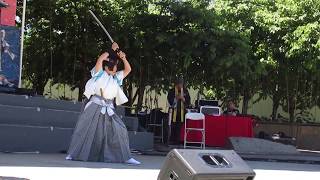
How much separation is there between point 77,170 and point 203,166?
453 cm

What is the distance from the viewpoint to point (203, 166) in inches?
177

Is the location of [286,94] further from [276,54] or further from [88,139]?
[88,139]

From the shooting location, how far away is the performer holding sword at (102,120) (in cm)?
997

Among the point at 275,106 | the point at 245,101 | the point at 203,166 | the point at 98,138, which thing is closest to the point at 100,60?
the point at 98,138

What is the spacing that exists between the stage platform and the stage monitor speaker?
3.31m

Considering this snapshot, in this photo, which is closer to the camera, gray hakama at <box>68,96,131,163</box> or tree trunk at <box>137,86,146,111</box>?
gray hakama at <box>68,96,131,163</box>

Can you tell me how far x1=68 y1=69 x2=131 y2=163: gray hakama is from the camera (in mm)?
9977

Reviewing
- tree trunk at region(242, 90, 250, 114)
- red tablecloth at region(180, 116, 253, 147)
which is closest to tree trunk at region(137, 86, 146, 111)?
tree trunk at region(242, 90, 250, 114)

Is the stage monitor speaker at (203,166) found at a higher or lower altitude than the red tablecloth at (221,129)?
higher

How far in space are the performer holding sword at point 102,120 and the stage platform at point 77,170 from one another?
14.2 inches

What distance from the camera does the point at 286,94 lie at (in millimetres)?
22797

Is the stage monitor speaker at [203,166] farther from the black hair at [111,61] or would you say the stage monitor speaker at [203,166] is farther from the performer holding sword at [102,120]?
the black hair at [111,61]

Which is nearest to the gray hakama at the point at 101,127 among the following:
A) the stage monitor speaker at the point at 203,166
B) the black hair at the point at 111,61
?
the black hair at the point at 111,61

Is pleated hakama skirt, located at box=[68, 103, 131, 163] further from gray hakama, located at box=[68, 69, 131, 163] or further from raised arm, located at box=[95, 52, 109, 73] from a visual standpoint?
raised arm, located at box=[95, 52, 109, 73]
